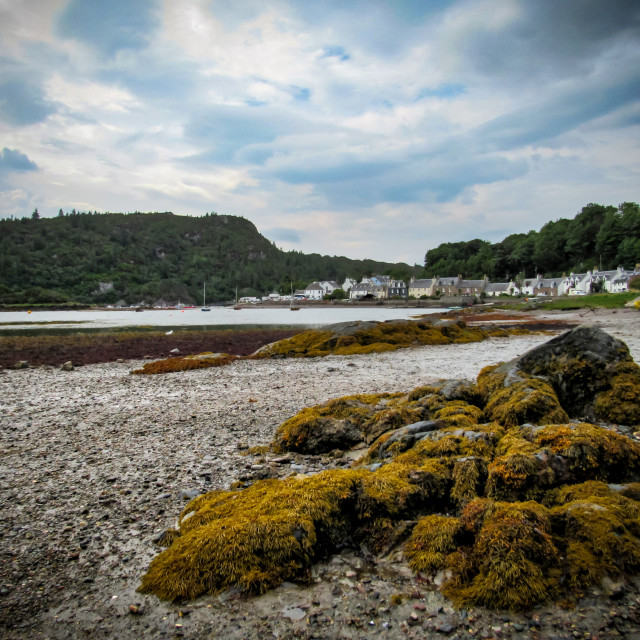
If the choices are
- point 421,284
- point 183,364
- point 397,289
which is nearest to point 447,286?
point 421,284

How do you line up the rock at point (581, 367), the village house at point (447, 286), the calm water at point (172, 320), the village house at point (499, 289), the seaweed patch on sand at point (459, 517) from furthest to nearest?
the village house at point (447, 286)
the village house at point (499, 289)
the calm water at point (172, 320)
the rock at point (581, 367)
the seaweed patch on sand at point (459, 517)

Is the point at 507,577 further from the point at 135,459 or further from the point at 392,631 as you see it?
the point at 135,459

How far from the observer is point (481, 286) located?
126 metres

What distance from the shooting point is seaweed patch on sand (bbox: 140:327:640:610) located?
3.10 metres

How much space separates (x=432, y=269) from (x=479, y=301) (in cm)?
5499

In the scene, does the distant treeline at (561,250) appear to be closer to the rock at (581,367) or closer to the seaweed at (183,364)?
the seaweed at (183,364)

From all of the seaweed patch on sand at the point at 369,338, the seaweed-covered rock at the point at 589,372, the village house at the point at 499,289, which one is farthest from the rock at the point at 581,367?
the village house at the point at 499,289

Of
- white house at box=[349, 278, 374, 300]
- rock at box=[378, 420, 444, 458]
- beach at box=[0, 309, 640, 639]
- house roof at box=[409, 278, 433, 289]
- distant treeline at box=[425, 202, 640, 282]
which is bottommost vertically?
beach at box=[0, 309, 640, 639]

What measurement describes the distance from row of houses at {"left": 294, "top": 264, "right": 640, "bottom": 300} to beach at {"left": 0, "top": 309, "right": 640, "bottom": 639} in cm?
9826

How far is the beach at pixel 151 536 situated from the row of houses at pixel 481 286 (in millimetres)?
98256

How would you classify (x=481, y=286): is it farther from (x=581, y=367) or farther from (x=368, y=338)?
(x=581, y=367)

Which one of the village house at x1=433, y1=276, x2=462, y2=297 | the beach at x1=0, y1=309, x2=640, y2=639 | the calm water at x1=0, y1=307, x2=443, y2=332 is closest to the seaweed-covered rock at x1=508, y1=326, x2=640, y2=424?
the beach at x1=0, y1=309, x2=640, y2=639

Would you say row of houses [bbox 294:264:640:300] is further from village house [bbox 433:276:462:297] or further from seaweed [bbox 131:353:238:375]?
seaweed [bbox 131:353:238:375]

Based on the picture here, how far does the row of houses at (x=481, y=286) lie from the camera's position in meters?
91.1
